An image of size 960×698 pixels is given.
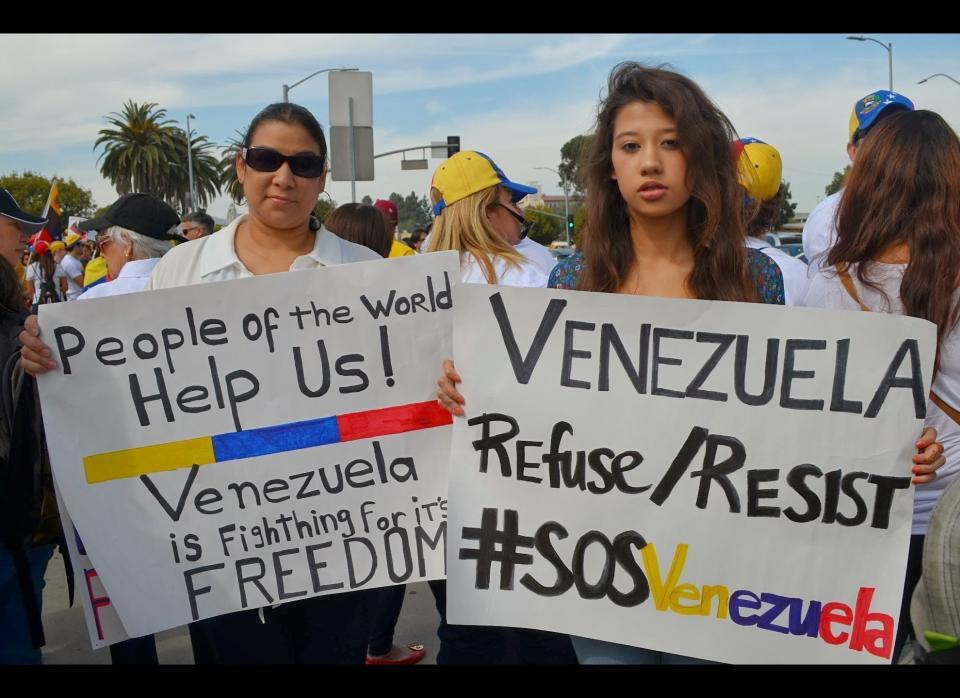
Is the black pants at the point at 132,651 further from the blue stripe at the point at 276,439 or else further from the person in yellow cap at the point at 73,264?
the person in yellow cap at the point at 73,264

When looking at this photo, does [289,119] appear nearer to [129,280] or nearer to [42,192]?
[129,280]

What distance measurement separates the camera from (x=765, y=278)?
247 centimetres

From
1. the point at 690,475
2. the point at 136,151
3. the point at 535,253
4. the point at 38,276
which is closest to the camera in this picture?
the point at 690,475

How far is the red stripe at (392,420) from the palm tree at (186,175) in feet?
164

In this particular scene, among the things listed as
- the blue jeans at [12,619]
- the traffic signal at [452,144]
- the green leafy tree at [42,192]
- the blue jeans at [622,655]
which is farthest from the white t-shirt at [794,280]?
the green leafy tree at [42,192]

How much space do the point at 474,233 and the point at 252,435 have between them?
136cm

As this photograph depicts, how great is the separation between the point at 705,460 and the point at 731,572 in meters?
0.28

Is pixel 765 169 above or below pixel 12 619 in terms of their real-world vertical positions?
above

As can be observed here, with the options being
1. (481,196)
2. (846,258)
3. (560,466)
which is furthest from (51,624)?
(846,258)

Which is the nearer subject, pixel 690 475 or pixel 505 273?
pixel 690 475

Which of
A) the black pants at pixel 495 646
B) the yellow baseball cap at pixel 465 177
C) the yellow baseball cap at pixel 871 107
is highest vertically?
the yellow baseball cap at pixel 871 107

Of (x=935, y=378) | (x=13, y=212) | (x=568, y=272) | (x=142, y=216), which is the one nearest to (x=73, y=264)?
(x=142, y=216)

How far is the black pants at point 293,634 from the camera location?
2695mm

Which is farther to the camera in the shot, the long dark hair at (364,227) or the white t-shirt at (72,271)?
the white t-shirt at (72,271)
